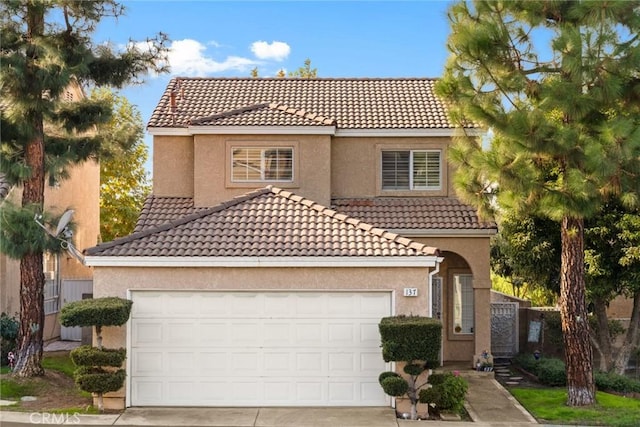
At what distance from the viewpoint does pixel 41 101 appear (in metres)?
17.2

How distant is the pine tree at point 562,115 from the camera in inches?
598

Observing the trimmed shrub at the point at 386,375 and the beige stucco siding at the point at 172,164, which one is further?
the beige stucco siding at the point at 172,164

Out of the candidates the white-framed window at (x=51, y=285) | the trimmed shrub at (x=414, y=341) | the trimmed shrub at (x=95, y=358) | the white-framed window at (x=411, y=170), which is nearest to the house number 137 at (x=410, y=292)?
the trimmed shrub at (x=414, y=341)

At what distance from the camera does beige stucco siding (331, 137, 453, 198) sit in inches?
851

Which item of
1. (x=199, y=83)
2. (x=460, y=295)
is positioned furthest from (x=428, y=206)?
(x=199, y=83)

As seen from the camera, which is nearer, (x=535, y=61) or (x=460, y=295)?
(x=535, y=61)

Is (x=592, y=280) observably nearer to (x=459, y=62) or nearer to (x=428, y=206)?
(x=428, y=206)

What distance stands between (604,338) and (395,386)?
9161mm

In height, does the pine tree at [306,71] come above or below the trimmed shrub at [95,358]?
above

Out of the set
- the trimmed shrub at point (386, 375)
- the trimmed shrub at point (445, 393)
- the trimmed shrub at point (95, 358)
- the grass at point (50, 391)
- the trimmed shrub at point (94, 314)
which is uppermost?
the trimmed shrub at point (94, 314)

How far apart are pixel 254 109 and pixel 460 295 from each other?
787 cm

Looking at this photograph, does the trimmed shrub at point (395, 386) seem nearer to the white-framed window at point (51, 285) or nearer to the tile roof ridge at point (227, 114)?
the tile roof ridge at point (227, 114)

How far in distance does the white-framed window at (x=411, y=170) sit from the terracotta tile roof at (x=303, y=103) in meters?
0.84

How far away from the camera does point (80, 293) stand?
82.2ft
